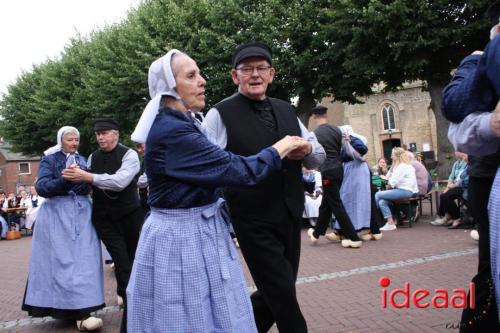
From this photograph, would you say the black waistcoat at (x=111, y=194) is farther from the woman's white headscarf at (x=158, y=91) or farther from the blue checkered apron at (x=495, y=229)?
the blue checkered apron at (x=495, y=229)

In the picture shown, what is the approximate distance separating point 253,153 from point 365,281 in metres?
3.15

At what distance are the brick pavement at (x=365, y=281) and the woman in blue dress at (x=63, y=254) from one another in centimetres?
27

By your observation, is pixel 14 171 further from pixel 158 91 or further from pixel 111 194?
pixel 158 91

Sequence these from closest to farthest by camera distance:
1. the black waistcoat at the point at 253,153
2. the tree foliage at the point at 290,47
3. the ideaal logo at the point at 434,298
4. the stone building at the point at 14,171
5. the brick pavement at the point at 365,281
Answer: the ideaal logo at the point at 434,298
the black waistcoat at the point at 253,153
the brick pavement at the point at 365,281
the tree foliage at the point at 290,47
the stone building at the point at 14,171

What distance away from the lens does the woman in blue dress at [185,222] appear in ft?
7.53

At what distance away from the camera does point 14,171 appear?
55.9 metres

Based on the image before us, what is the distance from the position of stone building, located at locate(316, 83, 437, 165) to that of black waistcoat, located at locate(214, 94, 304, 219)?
128 ft

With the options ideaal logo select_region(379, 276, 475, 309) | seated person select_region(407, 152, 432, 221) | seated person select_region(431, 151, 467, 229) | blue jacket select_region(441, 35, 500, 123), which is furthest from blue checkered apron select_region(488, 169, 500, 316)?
seated person select_region(407, 152, 432, 221)

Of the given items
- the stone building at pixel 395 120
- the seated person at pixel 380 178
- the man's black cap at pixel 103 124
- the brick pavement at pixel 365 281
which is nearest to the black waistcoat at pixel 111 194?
the man's black cap at pixel 103 124

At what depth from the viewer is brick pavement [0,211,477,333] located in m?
4.15

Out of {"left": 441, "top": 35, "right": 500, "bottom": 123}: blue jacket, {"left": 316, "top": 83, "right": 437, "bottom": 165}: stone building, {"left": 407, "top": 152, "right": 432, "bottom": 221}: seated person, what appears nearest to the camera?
{"left": 441, "top": 35, "right": 500, "bottom": 123}: blue jacket

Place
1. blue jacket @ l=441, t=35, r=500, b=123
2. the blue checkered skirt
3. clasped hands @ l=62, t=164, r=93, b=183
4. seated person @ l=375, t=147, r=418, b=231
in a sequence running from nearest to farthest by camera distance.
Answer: blue jacket @ l=441, t=35, r=500, b=123, the blue checkered skirt, clasped hands @ l=62, t=164, r=93, b=183, seated person @ l=375, t=147, r=418, b=231

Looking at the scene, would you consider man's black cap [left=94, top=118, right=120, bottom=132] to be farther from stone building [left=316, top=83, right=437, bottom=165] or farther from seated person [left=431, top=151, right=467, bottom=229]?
stone building [left=316, top=83, right=437, bottom=165]

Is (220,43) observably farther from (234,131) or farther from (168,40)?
(234,131)
